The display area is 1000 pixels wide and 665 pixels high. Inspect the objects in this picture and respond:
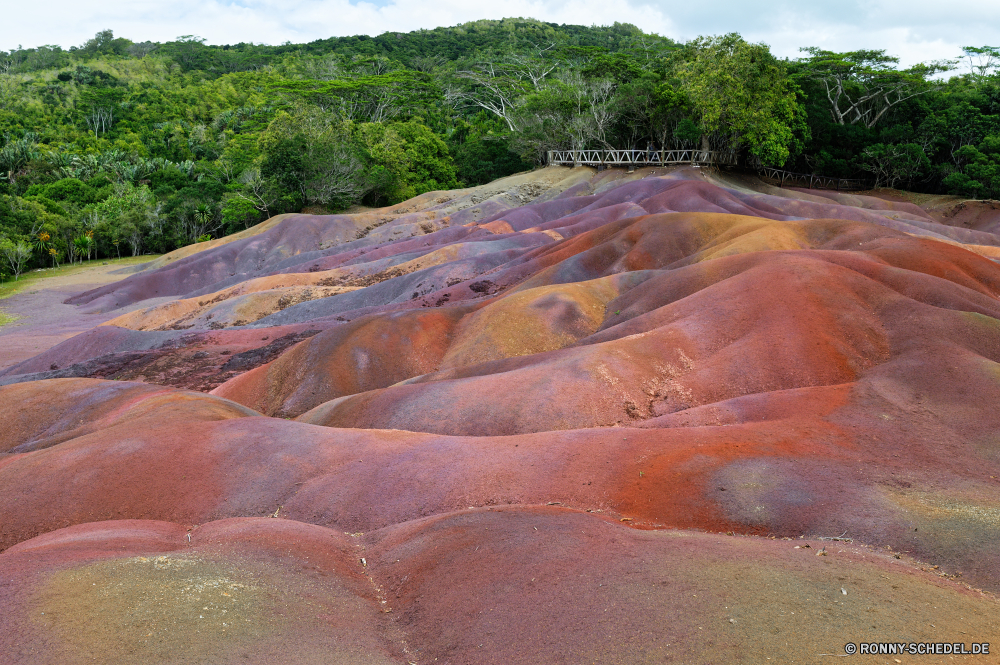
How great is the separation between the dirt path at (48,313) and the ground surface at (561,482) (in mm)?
13120

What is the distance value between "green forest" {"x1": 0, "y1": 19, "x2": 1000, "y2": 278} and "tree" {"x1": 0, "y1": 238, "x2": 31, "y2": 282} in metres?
0.19

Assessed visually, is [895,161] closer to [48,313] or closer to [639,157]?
[639,157]

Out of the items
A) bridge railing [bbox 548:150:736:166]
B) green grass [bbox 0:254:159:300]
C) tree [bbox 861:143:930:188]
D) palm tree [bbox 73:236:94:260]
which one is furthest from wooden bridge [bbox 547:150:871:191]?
palm tree [bbox 73:236:94:260]

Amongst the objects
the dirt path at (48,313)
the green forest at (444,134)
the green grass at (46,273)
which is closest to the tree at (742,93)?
the green forest at (444,134)

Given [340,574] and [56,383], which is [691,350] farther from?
[56,383]

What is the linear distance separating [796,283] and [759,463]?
34.1 ft

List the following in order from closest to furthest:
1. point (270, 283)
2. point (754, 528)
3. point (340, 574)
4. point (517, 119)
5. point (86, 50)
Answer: point (340, 574), point (754, 528), point (270, 283), point (517, 119), point (86, 50)

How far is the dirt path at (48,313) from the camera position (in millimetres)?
40463

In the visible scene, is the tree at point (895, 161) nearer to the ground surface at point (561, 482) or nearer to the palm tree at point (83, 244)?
the ground surface at point (561, 482)

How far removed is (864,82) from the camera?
64.9 m

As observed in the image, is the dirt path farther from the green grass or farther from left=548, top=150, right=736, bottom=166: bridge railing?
left=548, top=150, right=736, bottom=166: bridge railing

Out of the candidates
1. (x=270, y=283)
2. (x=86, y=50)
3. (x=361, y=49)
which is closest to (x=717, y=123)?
(x=270, y=283)

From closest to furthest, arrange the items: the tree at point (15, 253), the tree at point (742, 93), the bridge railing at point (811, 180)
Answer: the tree at point (742, 93) < the tree at point (15, 253) < the bridge railing at point (811, 180)

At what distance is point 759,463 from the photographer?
11945 mm
